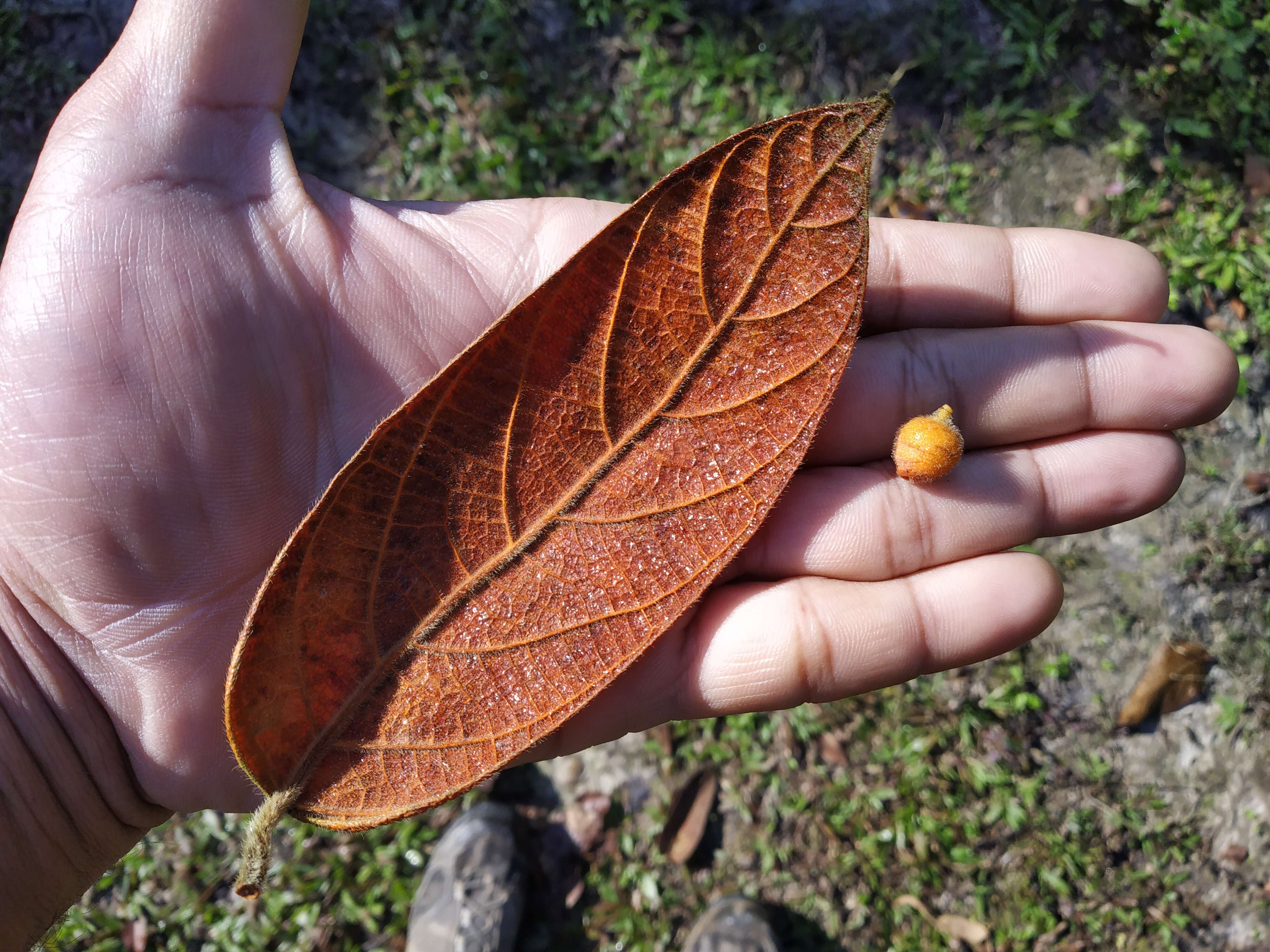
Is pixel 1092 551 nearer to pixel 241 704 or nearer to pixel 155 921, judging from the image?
pixel 241 704

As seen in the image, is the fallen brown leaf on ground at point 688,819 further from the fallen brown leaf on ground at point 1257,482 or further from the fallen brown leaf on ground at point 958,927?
the fallen brown leaf on ground at point 1257,482

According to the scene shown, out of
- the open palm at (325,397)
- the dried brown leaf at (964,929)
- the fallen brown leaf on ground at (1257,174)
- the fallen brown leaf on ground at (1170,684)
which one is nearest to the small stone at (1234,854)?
the fallen brown leaf on ground at (1170,684)

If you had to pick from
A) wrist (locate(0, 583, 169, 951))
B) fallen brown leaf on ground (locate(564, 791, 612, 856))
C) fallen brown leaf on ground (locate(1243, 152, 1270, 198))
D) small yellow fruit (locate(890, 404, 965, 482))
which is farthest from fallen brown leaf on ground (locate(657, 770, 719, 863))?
fallen brown leaf on ground (locate(1243, 152, 1270, 198))

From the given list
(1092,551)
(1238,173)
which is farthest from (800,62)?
(1092,551)

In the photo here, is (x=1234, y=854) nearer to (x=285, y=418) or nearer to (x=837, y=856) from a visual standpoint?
(x=837, y=856)

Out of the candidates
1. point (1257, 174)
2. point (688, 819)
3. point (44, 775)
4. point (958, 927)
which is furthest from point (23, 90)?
point (1257, 174)

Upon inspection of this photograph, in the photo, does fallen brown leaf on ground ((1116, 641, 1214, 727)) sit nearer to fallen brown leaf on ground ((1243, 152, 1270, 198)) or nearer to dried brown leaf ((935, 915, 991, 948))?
dried brown leaf ((935, 915, 991, 948))
